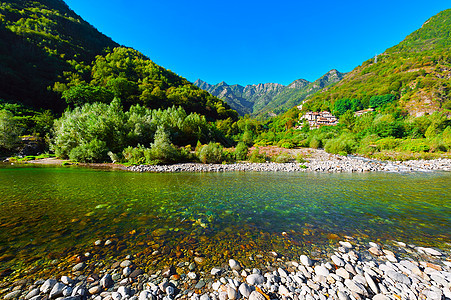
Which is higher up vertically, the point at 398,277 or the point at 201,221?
the point at 398,277

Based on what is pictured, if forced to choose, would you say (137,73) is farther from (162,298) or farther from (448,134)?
(448,134)

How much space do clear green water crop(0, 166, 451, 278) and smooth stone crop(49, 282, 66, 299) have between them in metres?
0.89

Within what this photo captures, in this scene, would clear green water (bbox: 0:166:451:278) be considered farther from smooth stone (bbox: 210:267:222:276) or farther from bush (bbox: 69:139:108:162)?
bush (bbox: 69:139:108:162)

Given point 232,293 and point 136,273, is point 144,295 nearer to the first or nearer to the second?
point 136,273

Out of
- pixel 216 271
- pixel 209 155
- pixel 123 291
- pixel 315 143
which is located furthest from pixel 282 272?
pixel 315 143

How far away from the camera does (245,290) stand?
2594 mm

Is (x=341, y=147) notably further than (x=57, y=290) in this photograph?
Yes

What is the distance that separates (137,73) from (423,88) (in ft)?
461

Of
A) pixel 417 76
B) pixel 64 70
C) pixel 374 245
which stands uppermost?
pixel 417 76

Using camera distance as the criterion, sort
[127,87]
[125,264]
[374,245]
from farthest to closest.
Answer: [127,87] < [374,245] < [125,264]

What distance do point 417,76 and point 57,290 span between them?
489ft

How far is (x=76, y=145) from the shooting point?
24.7m

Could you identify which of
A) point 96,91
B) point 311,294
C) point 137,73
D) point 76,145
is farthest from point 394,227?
point 137,73

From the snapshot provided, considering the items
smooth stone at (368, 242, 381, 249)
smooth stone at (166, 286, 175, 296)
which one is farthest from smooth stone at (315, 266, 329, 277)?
smooth stone at (166, 286, 175, 296)
